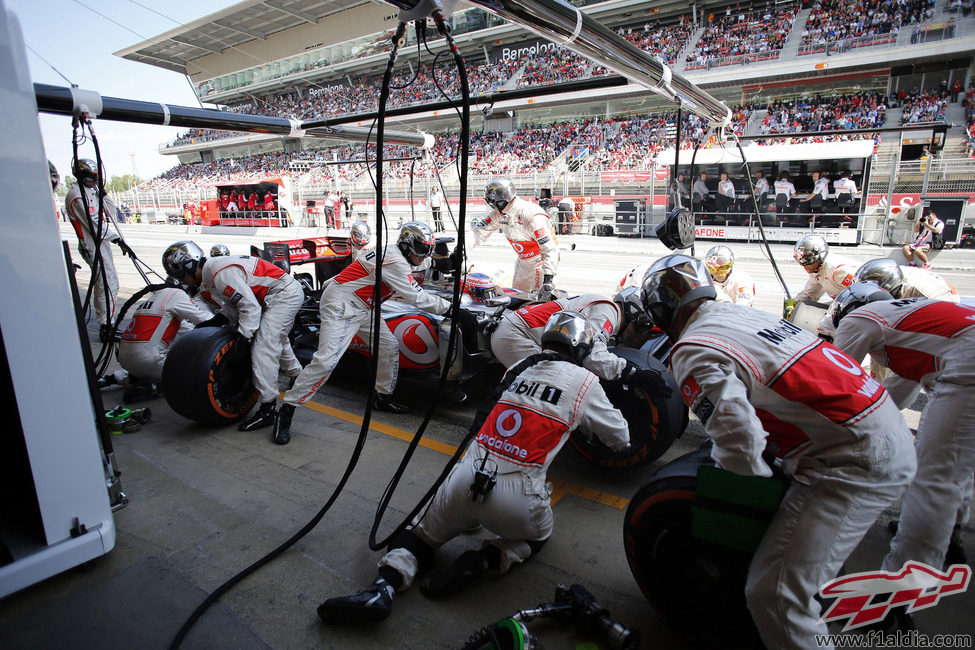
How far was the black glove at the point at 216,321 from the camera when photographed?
508cm

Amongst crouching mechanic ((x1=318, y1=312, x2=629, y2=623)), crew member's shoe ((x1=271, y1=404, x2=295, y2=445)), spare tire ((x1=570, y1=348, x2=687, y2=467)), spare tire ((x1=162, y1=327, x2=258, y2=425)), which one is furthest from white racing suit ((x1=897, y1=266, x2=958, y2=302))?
spare tire ((x1=162, y1=327, x2=258, y2=425))

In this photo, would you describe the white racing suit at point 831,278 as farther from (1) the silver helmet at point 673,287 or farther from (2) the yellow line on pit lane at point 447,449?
(1) the silver helmet at point 673,287

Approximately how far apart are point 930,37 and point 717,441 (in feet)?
99.1

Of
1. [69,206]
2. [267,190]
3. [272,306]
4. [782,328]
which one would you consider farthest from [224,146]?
[782,328]

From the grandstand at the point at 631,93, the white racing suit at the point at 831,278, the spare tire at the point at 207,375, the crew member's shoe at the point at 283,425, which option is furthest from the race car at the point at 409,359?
the grandstand at the point at 631,93

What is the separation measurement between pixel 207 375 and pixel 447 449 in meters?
2.05

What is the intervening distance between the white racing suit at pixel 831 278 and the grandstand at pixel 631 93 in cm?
1148

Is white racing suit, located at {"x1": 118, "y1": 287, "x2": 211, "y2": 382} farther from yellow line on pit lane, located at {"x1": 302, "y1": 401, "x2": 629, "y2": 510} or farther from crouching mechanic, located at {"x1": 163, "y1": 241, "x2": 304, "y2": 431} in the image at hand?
yellow line on pit lane, located at {"x1": 302, "y1": 401, "x2": 629, "y2": 510}

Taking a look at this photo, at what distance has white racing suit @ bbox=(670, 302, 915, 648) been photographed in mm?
1890

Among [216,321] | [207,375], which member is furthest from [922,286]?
[216,321]

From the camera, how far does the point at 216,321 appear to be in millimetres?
5102

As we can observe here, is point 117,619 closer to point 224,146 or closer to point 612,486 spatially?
point 612,486

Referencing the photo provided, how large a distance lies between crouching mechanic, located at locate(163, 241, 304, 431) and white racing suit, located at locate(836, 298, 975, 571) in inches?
172

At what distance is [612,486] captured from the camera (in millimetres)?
3676
